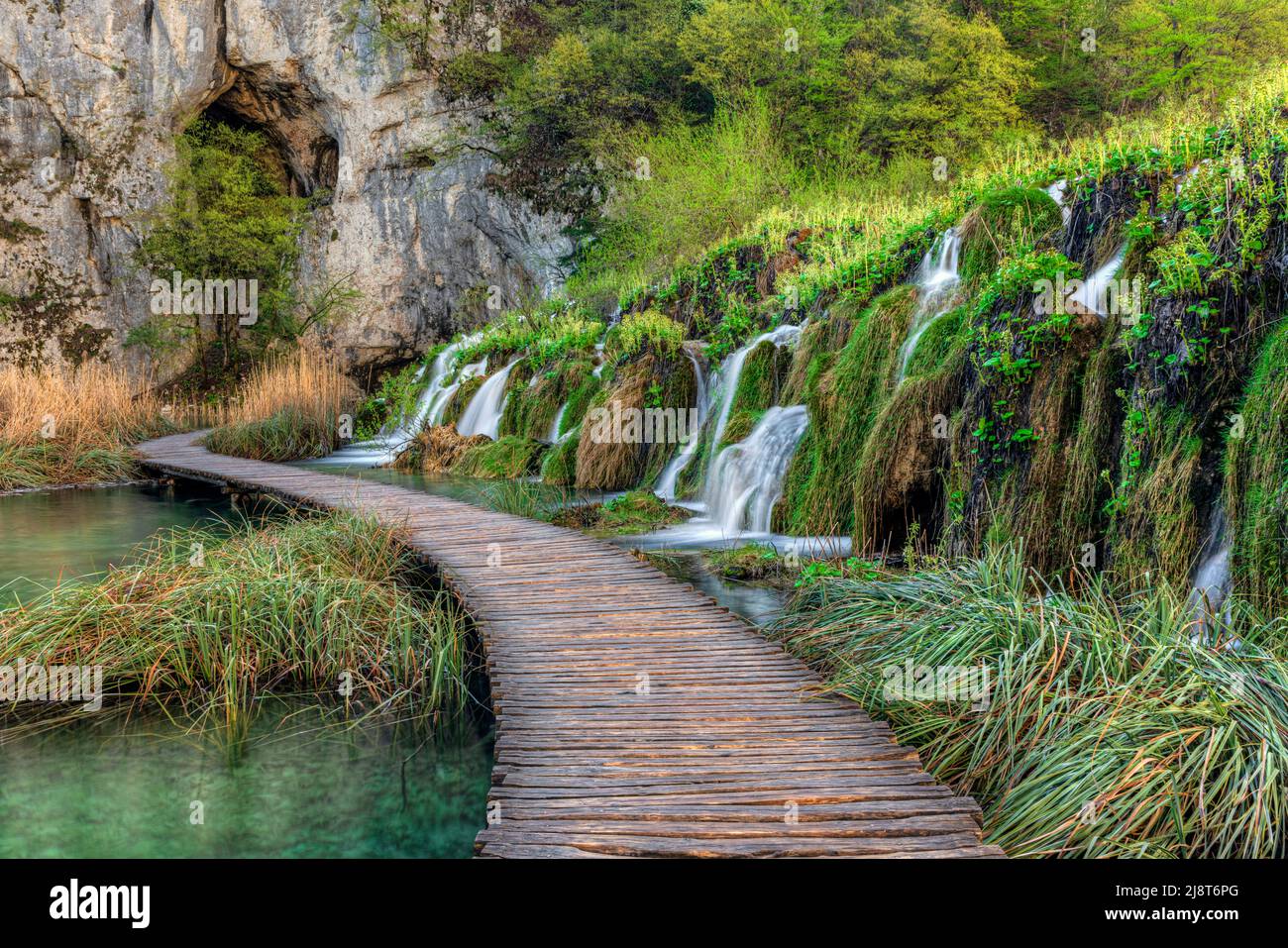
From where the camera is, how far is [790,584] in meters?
5.98

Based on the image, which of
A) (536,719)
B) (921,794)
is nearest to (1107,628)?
(921,794)

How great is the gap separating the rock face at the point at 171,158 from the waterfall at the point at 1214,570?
60.2ft

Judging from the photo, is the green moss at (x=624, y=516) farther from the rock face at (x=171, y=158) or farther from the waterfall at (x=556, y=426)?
the rock face at (x=171, y=158)

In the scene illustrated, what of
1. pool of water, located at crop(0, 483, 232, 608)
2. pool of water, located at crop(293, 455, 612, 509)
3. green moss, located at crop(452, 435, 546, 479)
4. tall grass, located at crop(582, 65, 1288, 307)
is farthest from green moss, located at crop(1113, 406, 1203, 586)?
green moss, located at crop(452, 435, 546, 479)

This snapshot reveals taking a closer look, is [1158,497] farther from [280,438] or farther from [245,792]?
[280,438]

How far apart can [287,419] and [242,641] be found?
10.8 m

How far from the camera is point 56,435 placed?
1257 centimetres

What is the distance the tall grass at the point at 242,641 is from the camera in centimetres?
450

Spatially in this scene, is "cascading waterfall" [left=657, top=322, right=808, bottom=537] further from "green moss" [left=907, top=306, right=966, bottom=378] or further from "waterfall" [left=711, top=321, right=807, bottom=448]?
"green moss" [left=907, top=306, right=966, bottom=378]

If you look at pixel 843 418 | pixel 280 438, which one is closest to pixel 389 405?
pixel 280 438

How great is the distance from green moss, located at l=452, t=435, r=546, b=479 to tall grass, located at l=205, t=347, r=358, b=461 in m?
3.69

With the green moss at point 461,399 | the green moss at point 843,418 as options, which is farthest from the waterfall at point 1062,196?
the green moss at point 461,399

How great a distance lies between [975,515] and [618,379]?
670cm

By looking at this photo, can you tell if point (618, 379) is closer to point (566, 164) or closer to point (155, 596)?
point (155, 596)
